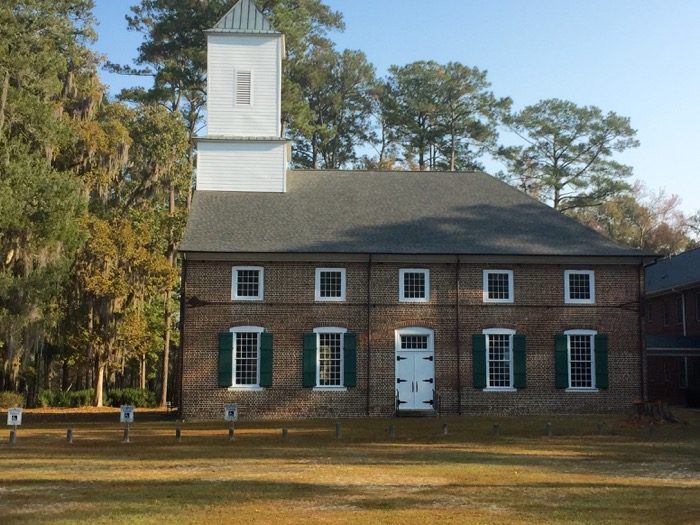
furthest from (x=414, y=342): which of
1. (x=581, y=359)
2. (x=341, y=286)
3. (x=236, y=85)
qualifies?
(x=236, y=85)

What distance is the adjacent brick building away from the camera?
111ft

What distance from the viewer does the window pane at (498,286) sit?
27.5 meters

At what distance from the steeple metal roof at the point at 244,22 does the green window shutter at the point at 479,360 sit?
13.4 m

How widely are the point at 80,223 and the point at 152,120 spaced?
7442mm

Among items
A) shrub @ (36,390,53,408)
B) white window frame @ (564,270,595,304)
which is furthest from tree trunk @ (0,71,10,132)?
white window frame @ (564,270,595,304)

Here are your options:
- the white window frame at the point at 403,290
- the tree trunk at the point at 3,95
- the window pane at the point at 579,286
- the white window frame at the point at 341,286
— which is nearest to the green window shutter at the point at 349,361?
the white window frame at the point at 341,286

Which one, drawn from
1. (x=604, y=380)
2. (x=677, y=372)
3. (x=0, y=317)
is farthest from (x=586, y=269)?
(x=0, y=317)

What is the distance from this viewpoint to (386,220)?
1139 inches

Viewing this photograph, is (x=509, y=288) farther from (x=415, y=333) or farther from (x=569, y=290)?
(x=415, y=333)

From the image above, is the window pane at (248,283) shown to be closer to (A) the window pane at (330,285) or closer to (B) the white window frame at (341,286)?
(B) the white window frame at (341,286)

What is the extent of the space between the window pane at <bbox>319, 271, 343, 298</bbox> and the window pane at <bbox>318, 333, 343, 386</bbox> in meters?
1.28

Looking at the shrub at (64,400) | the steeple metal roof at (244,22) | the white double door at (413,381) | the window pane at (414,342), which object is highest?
the steeple metal roof at (244,22)

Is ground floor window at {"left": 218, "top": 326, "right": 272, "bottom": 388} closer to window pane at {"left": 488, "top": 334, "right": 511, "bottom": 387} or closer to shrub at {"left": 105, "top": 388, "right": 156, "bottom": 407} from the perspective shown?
window pane at {"left": 488, "top": 334, "right": 511, "bottom": 387}

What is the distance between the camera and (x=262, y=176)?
30.4 meters
